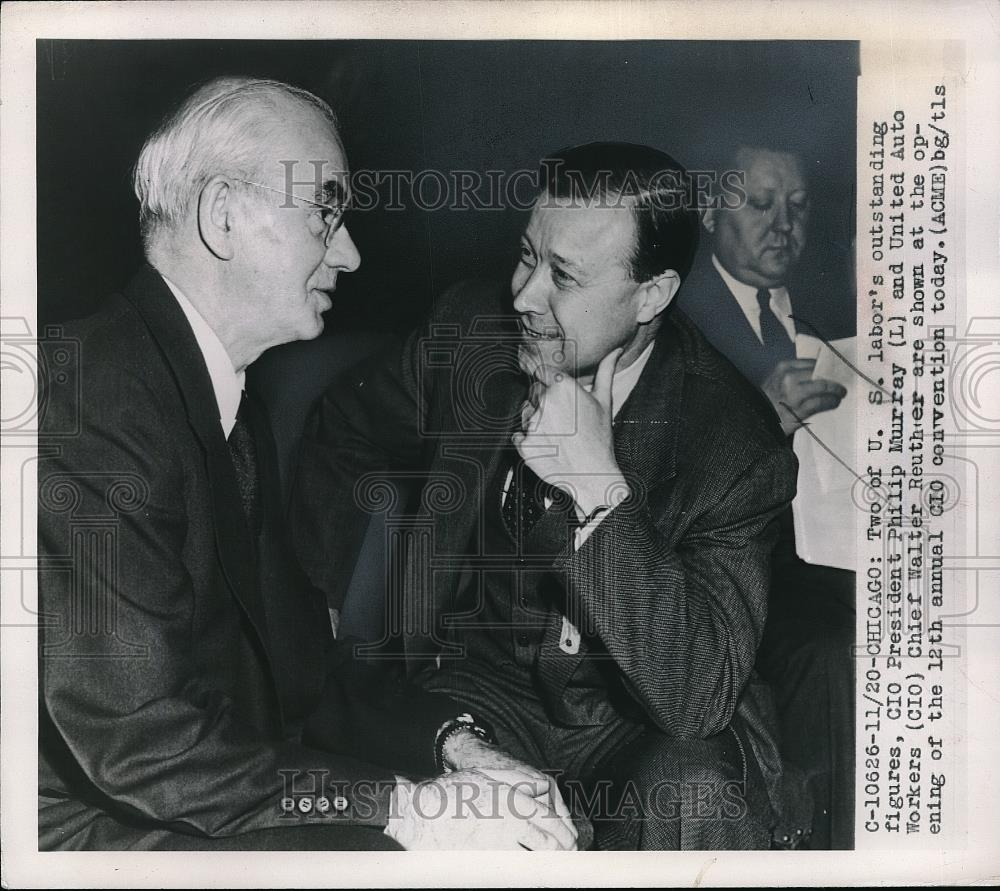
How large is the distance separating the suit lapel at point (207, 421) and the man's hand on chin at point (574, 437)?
0.58 metres

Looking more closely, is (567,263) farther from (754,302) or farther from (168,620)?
(168,620)

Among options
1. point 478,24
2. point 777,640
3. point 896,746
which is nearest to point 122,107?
point 478,24

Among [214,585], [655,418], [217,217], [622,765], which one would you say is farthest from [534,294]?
[622,765]

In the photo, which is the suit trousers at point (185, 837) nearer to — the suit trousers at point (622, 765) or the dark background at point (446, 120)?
the suit trousers at point (622, 765)

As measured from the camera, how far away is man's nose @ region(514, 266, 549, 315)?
2102 millimetres

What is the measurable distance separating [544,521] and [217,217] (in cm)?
90

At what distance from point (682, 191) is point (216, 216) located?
37.1 inches

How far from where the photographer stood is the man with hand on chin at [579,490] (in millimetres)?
2082

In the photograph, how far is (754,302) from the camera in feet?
6.96

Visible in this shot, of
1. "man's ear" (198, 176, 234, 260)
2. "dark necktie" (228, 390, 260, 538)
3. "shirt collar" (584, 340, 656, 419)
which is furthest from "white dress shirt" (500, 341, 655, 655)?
"man's ear" (198, 176, 234, 260)

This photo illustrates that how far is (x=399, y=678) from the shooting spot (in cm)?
211

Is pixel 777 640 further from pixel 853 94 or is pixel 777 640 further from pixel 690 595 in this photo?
pixel 853 94

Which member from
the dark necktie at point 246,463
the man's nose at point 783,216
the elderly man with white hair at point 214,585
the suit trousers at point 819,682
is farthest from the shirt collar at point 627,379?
the dark necktie at point 246,463

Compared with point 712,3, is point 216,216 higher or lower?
lower
